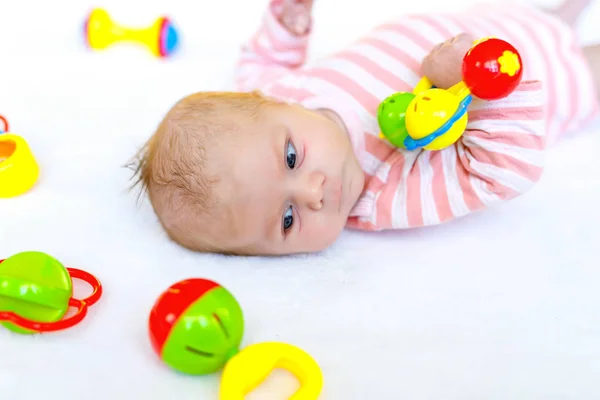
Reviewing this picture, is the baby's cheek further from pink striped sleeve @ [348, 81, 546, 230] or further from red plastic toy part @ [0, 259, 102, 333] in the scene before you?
red plastic toy part @ [0, 259, 102, 333]

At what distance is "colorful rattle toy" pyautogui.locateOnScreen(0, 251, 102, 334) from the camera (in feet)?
2.87

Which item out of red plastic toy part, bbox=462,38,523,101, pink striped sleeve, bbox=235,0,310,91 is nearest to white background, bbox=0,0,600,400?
pink striped sleeve, bbox=235,0,310,91

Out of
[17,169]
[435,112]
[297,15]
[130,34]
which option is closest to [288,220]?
[435,112]

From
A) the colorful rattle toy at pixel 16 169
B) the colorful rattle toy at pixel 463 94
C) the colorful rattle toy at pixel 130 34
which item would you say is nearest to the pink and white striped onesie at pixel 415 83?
the colorful rattle toy at pixel 463 94

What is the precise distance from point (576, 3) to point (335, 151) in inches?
34.5

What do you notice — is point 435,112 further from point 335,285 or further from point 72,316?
point 72,316

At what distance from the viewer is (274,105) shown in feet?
3.68

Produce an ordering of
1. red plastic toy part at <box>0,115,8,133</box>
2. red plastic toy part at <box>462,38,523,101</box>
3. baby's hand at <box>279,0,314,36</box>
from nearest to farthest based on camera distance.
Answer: red plastic toy part at <box>462,38,523,101</box>
red plastic toy part at <box>0,115,8,133</box>
baby's hand at <box>279,0,314,36</box>

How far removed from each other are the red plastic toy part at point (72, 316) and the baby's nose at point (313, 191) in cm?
35

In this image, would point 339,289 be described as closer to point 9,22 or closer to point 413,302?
point 413,302

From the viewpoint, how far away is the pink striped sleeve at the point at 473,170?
1.08 m

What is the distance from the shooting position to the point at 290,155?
1.08 meters

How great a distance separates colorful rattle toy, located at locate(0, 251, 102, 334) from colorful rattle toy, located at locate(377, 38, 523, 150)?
57cm

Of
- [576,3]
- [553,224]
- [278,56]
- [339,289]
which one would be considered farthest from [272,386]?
[576,3]
